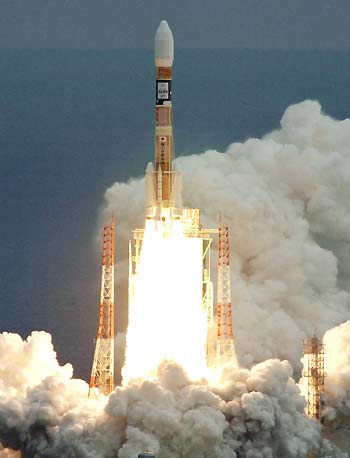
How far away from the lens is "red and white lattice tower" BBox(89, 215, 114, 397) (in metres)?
51.3

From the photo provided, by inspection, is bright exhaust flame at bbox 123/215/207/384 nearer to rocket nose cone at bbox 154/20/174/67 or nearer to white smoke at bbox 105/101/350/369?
rocket nose cone at bbox 154/20/174/67

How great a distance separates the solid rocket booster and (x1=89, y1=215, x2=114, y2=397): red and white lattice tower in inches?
60.1

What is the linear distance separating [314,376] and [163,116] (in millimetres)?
6795

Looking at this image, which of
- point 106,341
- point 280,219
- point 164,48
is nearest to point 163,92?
point 164,48

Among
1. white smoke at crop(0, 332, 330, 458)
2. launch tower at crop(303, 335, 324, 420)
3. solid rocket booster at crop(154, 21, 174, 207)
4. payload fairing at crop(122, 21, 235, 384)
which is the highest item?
solid rocket booster at crop(154, 21, 174, 207)

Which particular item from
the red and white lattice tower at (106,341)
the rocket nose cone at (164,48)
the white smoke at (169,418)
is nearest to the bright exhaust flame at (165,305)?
the red and white lattice tower at (106,341)

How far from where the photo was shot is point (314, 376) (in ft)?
171

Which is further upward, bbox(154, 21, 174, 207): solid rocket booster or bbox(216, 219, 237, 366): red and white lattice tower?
bbox(154, 21, 174, 207): solid rocket booster

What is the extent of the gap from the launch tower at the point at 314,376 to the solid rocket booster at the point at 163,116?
4700mm

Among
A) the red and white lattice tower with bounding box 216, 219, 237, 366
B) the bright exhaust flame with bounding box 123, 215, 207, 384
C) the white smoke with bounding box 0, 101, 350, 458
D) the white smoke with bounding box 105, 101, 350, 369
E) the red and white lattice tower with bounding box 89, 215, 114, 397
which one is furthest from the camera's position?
the white smoke with bounding box 105, 101, 350, 369

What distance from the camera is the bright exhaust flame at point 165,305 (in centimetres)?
5075

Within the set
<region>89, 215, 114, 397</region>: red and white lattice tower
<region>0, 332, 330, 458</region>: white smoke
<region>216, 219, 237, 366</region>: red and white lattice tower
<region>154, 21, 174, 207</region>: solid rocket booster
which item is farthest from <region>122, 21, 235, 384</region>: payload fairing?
<region>0, 332, 330, 458</region>: white smoke

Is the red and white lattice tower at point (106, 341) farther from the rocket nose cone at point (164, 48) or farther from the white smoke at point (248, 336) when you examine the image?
the rocket nose cone at point (164, 48)

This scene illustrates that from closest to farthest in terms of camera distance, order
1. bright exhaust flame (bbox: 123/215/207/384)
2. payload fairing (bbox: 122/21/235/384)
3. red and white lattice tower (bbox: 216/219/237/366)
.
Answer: payload fairing (bbox: 122/21/235/384), bright exhaust flame (bbox: 123/215/207/384), red and white lattice tower (bbox: 216/219/237/366)
